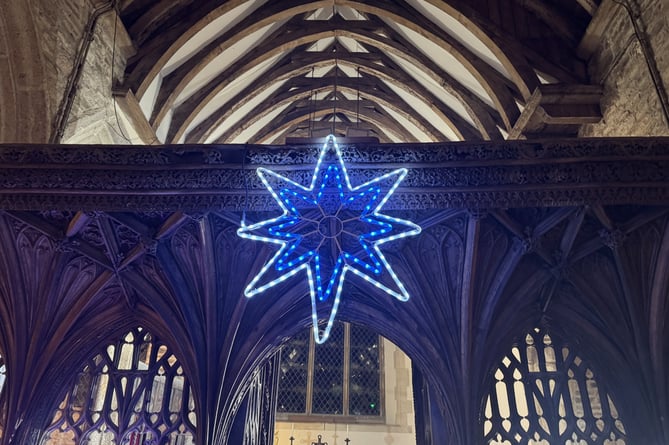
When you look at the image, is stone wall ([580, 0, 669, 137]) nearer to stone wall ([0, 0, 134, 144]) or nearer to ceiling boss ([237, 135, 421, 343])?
ceiling boss ([237, 135, 421, 343])

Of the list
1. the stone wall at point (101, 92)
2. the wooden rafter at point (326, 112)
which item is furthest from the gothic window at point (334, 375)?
the stone wall at point (101, 92)

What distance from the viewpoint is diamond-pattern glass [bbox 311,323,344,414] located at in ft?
32.9

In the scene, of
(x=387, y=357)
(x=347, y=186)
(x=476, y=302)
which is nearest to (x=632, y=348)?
(x=476, y=302)

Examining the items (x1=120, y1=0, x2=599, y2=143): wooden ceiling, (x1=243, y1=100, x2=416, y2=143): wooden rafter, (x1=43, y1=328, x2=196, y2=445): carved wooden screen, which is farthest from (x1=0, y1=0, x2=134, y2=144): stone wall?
(x1=243, y1=100, x2=416, y2=143): wooden rafter

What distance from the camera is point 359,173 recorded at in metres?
2.75

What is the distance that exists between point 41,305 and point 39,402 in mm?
690

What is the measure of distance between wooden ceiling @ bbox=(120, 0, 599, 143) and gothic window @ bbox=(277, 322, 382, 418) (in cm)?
493

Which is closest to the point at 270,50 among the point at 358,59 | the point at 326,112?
the point at 358,59

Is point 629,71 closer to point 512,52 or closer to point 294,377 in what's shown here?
point 512,52

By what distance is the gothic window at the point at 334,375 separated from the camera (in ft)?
32.7

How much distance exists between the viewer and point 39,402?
327 cm

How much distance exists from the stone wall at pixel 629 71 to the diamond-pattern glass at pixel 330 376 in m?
6.87

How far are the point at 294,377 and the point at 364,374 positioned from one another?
158 centimetres

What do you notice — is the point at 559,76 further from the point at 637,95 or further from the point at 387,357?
the point at 387,357
